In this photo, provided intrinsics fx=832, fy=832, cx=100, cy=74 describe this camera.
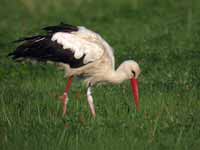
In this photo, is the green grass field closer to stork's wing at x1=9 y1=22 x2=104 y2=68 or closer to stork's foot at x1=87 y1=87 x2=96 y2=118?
stork's foot at x1=87 y1=87 x2=96 y2=118

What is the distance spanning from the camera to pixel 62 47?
10086mm

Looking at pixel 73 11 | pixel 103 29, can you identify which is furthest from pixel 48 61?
pixel 73 11

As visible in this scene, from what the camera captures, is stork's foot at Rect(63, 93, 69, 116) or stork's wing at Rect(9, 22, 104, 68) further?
stork's wing at Rect(9, 22, 104, 68)

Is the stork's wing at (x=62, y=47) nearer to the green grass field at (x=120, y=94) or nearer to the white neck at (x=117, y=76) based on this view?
the white neck at (x=117, y=76)

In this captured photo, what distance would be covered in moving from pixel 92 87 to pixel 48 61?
86cm

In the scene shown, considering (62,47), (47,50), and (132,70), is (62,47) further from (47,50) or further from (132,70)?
(132,70)

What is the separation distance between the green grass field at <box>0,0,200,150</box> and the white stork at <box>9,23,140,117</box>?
0.91 feet

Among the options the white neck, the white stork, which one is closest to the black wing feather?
the white stork

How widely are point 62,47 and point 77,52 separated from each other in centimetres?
20

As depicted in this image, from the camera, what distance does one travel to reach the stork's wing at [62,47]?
9984 millimetres

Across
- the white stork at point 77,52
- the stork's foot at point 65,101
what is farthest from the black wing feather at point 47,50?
the stork's foot at point 65,101

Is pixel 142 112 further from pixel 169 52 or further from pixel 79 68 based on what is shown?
pixel 169 52

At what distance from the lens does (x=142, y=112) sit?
29.6 ft

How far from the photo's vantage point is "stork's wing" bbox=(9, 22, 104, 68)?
9.98 meters
